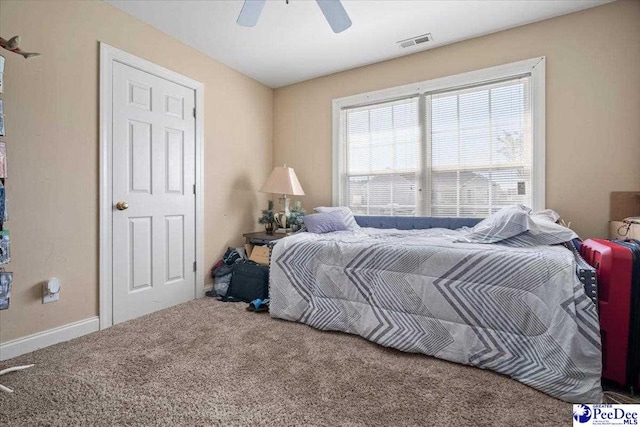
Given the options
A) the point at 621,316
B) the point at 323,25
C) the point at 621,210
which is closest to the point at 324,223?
the point at 323,25

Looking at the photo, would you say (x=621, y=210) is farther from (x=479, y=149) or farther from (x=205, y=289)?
(x=205, y=289)

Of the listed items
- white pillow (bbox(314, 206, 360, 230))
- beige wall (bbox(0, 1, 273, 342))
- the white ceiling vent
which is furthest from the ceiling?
white pillow (bbox(314, 206, 360, 230))

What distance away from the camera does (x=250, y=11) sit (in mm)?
1834

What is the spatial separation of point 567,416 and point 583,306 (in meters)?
0.52

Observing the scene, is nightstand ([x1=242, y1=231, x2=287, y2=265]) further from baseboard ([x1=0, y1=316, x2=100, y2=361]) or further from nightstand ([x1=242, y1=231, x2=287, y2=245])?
baseboard ([x1=0, y1=316, x2=100, y2=361])

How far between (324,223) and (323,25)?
175 cm

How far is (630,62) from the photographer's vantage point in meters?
2.31

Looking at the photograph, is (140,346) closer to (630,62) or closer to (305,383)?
(305,383)

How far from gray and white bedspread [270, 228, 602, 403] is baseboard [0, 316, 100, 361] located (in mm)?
1341

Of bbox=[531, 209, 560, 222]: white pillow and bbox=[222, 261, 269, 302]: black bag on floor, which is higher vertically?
bbox=[531, 209, 560, 222]: white pillow

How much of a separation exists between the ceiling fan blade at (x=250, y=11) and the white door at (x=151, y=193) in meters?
1.24

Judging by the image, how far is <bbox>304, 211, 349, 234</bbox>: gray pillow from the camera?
2.91 m

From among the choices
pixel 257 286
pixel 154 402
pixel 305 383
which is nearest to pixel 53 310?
pixel 154 402

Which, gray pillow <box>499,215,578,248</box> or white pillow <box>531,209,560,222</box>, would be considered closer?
gray pillow <box>499,215,578,248</box>
